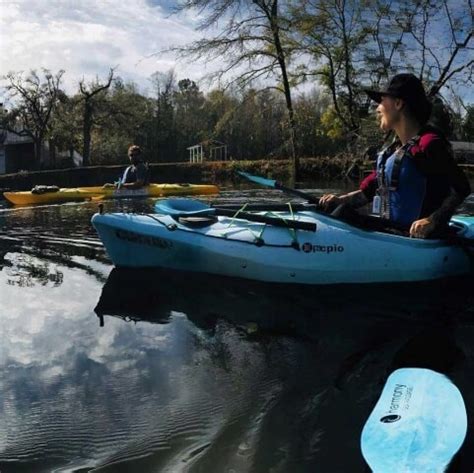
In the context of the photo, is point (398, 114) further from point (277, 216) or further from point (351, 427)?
point (351, 427)

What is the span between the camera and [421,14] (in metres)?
20.9

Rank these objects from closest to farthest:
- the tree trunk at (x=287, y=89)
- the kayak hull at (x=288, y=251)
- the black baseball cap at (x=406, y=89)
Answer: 1. the black baseball cap at (x=406, y=89)
2. the kayak hull at (x=288, y=251)
3. the tree trunk at (x=287, y=89)

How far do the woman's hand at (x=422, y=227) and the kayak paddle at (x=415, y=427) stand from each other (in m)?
1.65

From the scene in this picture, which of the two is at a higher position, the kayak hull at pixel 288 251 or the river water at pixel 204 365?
the kayak hull at pixel 288 251

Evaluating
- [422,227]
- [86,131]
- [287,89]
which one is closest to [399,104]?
[422,227]

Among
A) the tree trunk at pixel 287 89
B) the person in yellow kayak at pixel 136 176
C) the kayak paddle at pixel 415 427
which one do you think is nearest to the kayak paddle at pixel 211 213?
the kayak paddle at pixel 415 427

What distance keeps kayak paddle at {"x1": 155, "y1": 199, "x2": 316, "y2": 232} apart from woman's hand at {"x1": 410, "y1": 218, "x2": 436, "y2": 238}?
73cm

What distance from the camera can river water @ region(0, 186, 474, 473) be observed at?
2.00m

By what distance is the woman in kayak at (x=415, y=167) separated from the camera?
12.1ft

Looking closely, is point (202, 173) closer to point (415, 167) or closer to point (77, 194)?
point (77, 194)

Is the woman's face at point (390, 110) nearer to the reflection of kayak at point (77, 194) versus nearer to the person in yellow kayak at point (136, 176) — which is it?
the person in yellow kayak at point (136, 176)

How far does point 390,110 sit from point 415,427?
2.46 m

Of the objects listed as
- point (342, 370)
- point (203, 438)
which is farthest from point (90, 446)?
point (342, 370)

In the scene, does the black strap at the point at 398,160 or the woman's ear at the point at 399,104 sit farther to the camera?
the black strap at the point at 398,160
